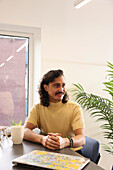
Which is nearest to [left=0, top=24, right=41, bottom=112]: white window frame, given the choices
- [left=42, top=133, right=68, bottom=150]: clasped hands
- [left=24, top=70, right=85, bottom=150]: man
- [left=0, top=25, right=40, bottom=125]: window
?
[left=0, top=25, right=40, bottom=125]: window

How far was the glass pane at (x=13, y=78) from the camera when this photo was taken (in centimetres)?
315

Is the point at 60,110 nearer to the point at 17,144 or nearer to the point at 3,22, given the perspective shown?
the point at 17,144

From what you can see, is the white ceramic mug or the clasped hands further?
the white ceramic mug

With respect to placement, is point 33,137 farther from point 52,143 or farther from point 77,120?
point 77,120

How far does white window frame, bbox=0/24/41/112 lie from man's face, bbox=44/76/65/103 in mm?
907

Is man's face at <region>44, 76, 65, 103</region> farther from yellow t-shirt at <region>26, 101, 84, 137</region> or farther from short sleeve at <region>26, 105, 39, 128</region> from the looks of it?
short sleeve at <region>26, 105, 39, 128</region>

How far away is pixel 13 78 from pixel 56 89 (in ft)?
3.66

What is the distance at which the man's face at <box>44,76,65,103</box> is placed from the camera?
A: 223 centimetres

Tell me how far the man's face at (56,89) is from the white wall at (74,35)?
0.83 m

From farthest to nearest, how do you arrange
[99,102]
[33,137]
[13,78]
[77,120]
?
[13,78] < [99,102] < [77,120] < [33,137]

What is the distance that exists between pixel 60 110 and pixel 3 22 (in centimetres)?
142

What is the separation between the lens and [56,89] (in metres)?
2.26

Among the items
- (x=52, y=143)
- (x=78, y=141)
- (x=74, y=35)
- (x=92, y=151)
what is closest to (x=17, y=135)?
(x=52, y=143)

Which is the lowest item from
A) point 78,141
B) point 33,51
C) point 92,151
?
point 92,151
